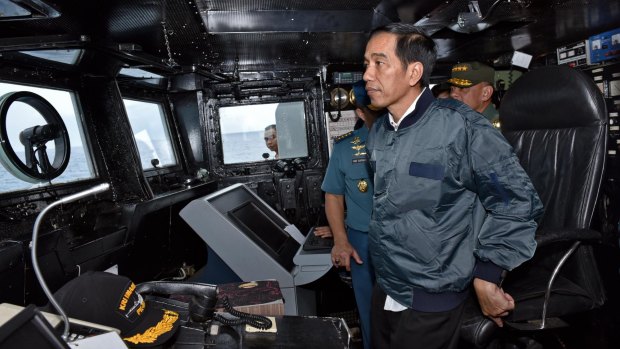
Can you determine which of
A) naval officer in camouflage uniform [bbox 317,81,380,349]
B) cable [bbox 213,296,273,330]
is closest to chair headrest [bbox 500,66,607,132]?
naval officer in camouflage uniform [bbox 317,81,380,349]

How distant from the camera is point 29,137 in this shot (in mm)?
2713

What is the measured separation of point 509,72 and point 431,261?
397 cm

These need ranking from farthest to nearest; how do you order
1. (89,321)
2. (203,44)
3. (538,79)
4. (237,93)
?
(237,93) → (203,44) → (538,79) → (89,321)

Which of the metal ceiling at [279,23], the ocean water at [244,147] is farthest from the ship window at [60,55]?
the ocean water at [244,147]

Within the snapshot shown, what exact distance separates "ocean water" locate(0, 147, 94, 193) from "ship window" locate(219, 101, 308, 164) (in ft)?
5.75

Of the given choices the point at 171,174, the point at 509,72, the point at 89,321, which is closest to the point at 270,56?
the point at 171,174

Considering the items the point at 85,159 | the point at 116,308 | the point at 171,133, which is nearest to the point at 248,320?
the point at 116,308

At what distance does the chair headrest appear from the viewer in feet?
6.04

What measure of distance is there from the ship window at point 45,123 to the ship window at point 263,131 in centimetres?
174

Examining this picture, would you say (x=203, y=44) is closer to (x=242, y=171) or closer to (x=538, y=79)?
(x=242, y=171)

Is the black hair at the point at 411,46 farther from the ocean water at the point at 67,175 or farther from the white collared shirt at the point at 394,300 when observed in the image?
the ocean water at the point at 67,175

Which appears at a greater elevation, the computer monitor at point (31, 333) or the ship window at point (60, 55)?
the ship window at point (60, 55)

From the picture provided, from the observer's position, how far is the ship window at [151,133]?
4.28m

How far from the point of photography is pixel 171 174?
4602 mm
